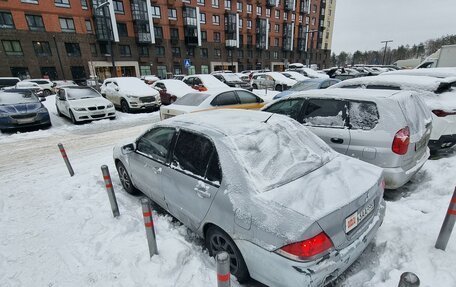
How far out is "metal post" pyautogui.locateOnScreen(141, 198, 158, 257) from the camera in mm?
2670

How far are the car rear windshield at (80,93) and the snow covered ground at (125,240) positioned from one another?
656cm

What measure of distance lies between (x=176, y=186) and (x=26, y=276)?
1.92 meters

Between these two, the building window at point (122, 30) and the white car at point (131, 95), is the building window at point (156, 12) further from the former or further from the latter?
the white car at point (131, 95)

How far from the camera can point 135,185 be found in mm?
4180

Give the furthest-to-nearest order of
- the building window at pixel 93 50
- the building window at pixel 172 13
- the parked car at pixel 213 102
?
the building window at pixel 172 13, the building window at pixel 93 50, the parked car at pixel 213 102

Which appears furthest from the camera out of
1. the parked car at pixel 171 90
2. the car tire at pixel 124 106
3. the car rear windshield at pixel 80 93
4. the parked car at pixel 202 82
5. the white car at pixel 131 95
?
the parked car at pixel 202 82

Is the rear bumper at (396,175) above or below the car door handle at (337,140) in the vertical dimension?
below

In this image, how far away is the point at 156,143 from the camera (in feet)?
11.7

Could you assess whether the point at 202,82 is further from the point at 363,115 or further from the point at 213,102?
the point at 363,115

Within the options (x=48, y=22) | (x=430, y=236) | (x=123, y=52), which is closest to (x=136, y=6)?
(x=123, y=52)

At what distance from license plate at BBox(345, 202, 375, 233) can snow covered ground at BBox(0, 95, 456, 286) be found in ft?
2.19

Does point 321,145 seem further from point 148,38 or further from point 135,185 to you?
point 148,38

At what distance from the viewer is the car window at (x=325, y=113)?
4022mm

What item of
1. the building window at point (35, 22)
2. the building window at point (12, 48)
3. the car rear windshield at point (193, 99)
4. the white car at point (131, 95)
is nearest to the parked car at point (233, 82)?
the white car at point (131, 95)
